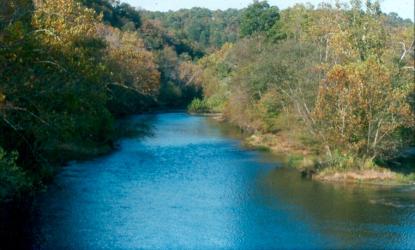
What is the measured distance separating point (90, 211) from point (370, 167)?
19295 mm

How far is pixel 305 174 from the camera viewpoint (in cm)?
4481

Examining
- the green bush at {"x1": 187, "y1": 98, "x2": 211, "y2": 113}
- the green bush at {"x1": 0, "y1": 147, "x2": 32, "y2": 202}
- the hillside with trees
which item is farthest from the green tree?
the green bush at {"x1": 0, "y1": 147, "x2": 32, "y2": 202}

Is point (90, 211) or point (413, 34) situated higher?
point (413, 34)

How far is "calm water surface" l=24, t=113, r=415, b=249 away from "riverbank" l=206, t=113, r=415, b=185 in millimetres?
1359

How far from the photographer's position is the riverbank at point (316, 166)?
42.6 metres

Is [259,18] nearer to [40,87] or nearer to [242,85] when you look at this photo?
[242,85]

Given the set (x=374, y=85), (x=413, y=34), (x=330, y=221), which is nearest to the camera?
Answer: (x=330, y=221)

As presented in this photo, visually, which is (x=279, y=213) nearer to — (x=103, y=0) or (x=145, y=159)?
(x=145, y=159)

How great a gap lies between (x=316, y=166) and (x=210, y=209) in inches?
499

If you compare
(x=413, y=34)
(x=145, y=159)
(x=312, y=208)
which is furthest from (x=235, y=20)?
(x=312, y=208)

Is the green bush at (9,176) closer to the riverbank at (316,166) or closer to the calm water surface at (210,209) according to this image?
the calm water surface at (210,209)

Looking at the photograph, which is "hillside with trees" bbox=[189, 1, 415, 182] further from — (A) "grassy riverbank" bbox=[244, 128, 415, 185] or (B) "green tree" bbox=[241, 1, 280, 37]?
(B) "green tree" bbox=[241, 1, 280, 37]

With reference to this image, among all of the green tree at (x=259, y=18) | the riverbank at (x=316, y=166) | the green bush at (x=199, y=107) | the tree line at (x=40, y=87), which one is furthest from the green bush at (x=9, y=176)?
the green bush at (x=199, y=107)

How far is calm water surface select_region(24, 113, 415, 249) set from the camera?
29375 millimetres
